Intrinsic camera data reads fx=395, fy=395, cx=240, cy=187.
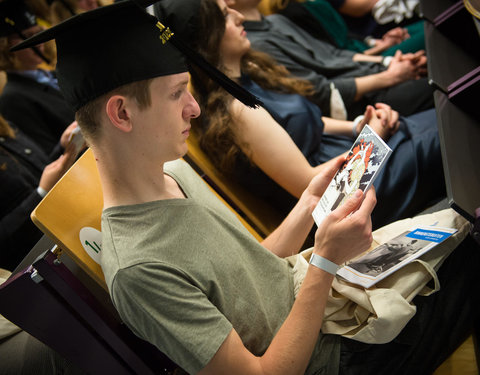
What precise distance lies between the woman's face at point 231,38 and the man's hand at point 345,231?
39.9 inches

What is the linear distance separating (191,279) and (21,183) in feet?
4.92

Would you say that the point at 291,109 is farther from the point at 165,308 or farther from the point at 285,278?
the point at 165,308

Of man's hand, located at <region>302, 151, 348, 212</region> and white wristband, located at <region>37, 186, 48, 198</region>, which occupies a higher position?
white wristband, located at <region>37, 186, 48, 198</region>

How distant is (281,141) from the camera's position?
153 centimetres

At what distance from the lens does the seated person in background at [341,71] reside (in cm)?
214

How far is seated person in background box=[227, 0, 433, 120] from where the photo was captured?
7.01ft

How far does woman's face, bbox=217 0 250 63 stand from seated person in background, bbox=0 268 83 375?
1291 mm

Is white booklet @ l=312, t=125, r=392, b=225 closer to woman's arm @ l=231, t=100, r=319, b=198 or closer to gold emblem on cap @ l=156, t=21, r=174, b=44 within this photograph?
woman's arm @ l=231, t=100, r=319, b=198

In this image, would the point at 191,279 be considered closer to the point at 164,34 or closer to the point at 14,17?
the point at 164,34

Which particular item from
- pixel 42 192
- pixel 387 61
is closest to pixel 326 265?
pixel 42 192

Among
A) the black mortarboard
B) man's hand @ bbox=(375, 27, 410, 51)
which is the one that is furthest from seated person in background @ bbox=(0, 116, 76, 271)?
man's hand @ bbox=(375, 27, 410, 51)

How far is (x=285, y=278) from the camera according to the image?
1.21 meters

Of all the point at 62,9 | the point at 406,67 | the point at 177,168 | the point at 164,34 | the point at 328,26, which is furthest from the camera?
the point at 62,9

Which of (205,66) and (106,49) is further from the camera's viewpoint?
(205,66)
